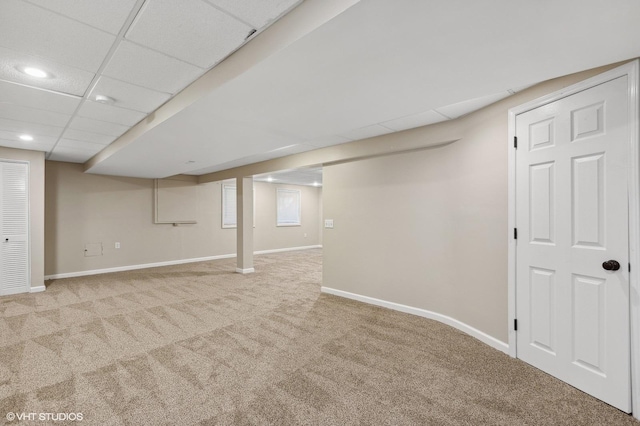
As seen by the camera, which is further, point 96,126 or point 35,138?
point 35,138

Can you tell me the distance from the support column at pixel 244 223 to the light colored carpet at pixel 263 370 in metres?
2.26

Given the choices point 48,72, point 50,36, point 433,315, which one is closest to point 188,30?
point 50,36

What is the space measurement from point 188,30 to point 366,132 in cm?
249

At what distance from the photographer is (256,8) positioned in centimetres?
153

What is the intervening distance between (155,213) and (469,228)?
23.3 feet

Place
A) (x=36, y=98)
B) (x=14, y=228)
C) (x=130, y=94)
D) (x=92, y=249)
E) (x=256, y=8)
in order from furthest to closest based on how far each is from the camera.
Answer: (x=92, y=249)
(x=14, y=228)
(x=36, y=98)
(x=130, y=94)
(x=256, y=8)

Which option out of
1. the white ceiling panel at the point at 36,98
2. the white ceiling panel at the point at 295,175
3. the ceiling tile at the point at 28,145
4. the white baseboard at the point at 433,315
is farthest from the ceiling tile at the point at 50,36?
the white baseboard at the point at 433,315

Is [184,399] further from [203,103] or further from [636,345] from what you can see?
[636,345]

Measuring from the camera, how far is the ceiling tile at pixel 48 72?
2041 millimetres

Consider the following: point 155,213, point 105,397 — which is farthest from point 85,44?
point 155,213

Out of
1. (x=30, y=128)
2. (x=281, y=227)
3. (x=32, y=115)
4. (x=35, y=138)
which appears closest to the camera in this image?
(x=32, y=115)

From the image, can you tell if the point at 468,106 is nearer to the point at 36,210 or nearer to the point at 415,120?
the point at 415,120

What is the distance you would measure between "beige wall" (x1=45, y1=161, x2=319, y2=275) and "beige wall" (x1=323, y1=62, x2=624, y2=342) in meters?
4.85

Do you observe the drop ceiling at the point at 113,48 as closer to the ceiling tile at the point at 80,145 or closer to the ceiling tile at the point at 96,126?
the ceiling tile at the point at 96,126
